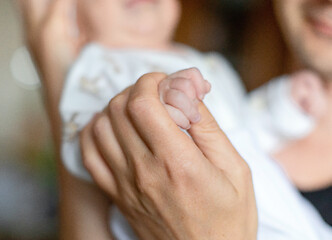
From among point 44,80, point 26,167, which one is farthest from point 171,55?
point 26,167

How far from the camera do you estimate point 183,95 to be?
386mm

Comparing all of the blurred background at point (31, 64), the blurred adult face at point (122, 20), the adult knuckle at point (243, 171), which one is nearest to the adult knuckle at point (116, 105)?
the adult knuckle at point (243, 171)

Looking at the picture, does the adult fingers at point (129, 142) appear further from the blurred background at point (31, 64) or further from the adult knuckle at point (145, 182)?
the blurred background at point (31, 64)

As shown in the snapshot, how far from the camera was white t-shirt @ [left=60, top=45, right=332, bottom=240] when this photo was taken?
1.77 ft

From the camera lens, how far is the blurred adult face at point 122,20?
710mm

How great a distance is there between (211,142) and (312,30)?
1.47 feet

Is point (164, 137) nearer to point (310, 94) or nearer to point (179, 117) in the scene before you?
point (179, 117)

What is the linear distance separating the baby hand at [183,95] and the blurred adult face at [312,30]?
40 centimetres

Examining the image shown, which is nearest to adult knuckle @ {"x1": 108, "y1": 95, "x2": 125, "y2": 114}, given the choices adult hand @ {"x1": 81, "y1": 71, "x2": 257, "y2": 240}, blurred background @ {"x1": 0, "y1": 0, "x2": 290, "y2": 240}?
adult hand @ {"x1": 81, "y1": 71, "x2": 257, "y2": 240}

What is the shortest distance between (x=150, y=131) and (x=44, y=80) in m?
0.39

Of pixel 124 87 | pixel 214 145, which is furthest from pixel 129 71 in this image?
pixel 214 145

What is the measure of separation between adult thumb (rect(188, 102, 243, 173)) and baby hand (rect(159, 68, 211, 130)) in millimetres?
10

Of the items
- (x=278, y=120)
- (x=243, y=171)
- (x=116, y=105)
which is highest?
(x=116, y=105)

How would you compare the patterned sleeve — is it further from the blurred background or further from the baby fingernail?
the blurred background
